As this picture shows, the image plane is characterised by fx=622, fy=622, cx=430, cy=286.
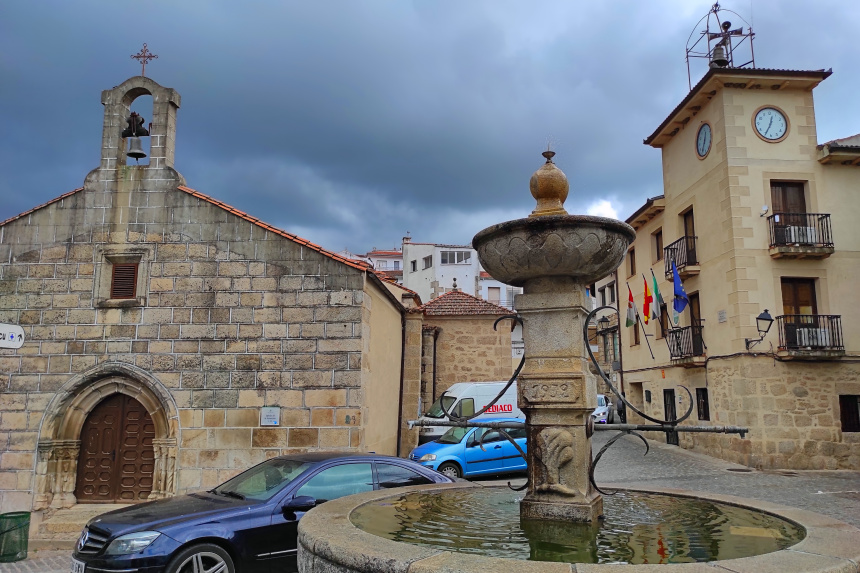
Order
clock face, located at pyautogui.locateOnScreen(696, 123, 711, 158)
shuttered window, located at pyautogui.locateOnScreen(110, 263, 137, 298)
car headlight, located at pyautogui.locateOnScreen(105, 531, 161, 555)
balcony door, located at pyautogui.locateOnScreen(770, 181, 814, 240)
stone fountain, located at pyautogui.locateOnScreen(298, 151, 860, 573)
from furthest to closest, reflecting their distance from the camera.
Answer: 1. clock face, located at pyautogui.locateOnScreen(696, 123, 711, 158)
2. balcony door, located at pyautogui.locateOnScreen(770, 181, 814, 240)
3. shuttered window, located at pyautogui.locateOnScreen(110, 263, 137, 298)
4. car headlight, located at pyautogui.locateOnScreen(105, 531, 161, 555)
5. stone fountain, located at pyautogui.locateOnScreen(298, 151, 860, 573)

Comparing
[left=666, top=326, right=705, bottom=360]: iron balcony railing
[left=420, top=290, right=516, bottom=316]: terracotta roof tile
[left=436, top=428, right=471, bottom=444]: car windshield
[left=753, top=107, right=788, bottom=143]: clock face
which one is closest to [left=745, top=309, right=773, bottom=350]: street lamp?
[left=666, top=326, right=705, bottom=360]: iron balcony railing

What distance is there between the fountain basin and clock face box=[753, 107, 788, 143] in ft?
52.1

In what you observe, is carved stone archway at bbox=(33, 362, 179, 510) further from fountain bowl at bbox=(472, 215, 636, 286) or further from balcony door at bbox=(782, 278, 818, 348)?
balcony door at bbox=(782, 278, 818, 348)

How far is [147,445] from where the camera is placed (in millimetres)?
11312

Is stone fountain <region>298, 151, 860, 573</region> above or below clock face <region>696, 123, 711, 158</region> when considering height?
below

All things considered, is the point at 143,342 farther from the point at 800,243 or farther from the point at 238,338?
the point at 800,243

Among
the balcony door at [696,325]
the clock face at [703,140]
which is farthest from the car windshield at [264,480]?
the clock face at [703,140]

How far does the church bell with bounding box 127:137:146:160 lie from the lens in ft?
40.0

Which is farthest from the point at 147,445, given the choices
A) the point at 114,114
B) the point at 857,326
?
the point at 857,326

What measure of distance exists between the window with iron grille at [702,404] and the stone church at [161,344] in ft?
38.3

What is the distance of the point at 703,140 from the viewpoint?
740 inches

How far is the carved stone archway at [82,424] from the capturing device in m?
10.9

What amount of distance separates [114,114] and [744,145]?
15789 millimetres

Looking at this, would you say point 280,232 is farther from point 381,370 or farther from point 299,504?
point 299,504
